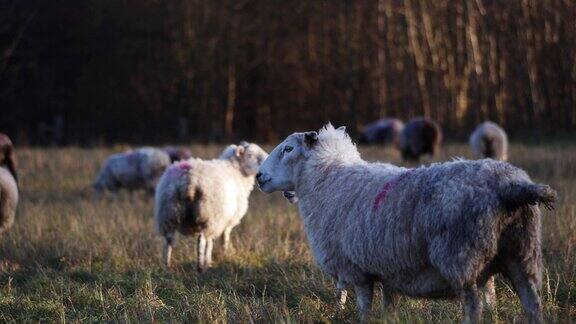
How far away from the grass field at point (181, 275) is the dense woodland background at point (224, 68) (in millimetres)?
18675

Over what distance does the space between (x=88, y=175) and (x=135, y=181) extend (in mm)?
2603

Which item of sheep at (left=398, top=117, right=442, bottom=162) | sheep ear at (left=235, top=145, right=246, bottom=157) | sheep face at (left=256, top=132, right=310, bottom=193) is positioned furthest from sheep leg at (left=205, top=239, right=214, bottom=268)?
sheep at (left=398, top=117, right=442, bottom=162)

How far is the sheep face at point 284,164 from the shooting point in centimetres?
679

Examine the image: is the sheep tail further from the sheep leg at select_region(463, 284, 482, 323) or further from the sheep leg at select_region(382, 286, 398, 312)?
the sheep leg at select_region(382, 286, 398, 312)

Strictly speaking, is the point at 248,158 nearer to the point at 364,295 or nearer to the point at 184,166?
the point at 184,166

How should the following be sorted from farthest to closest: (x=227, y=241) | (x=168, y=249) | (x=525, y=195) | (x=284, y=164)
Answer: (x=227, y=241) → (x=168, y=249) → (x=284, y=164) → (x=525, y=195)

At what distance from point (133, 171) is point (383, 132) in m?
14.5

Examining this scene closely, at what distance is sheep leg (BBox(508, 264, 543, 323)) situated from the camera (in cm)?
499

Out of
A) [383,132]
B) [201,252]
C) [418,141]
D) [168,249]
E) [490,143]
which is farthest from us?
[383,132]

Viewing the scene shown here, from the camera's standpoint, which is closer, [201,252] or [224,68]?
[201,252]

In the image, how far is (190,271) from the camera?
849 centimetres

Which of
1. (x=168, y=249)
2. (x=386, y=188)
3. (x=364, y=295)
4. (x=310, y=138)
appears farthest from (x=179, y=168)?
(x=386, y=188)

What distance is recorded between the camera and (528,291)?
16.4 ft

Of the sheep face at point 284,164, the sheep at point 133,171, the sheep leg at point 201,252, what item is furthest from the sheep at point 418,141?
the sheep face at point 284,164
